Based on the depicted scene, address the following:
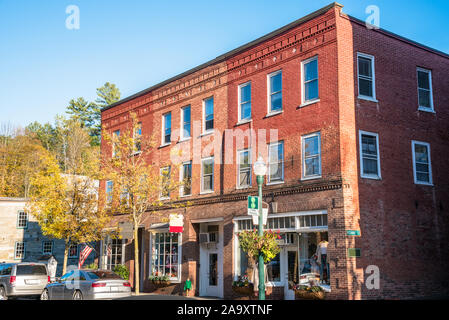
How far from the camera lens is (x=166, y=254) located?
84.7 ft

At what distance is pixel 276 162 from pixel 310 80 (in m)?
3.69

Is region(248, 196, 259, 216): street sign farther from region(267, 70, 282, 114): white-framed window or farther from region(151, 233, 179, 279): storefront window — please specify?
region(151, 233, 179, 279): storefront window

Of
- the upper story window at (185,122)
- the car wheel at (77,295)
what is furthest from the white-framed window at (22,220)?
the car wheel at (77,295)

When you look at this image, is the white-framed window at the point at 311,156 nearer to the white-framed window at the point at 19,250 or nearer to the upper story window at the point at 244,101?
the upper story window at the point at 244,101

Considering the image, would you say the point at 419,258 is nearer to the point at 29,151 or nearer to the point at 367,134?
the point at 367,134

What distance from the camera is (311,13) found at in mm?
19766

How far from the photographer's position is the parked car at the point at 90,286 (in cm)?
1698

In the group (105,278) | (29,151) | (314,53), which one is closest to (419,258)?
(314,53)

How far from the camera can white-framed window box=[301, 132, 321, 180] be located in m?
19.0

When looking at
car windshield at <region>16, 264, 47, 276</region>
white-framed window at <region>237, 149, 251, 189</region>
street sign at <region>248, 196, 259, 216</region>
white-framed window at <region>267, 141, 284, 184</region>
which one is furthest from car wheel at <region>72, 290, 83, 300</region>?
white-framed window at <region>267, 141, 284, 184</region>

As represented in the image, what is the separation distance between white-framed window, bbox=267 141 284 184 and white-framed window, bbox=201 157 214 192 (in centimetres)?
399

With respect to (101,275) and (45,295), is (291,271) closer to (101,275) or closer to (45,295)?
(101,275)

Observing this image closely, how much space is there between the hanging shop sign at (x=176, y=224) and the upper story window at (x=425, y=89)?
12.3 metres
